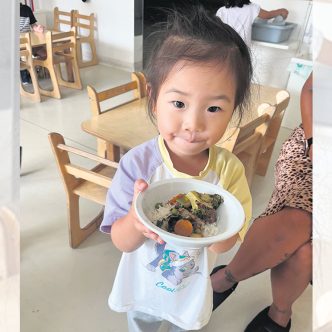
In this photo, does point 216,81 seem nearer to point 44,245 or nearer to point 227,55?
point 227,55

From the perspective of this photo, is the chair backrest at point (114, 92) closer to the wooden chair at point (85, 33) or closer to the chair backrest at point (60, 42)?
the chair backrest at point (60, 42)

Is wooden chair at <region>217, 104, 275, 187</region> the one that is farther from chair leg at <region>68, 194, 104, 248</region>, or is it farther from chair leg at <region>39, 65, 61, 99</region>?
chair leg at <region>39, 65, 61, 99</region>

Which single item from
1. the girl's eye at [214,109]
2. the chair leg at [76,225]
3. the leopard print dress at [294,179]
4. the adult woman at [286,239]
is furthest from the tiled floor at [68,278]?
the girl's eye at [214,109]

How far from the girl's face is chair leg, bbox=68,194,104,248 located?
700mm

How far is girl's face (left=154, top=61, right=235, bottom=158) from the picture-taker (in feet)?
1.36

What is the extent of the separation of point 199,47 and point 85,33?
10.4 ft

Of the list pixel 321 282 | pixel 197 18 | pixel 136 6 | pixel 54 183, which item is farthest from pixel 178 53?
pixel 136 6

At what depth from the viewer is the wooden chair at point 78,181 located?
88cm

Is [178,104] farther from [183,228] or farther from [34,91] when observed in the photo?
[34,91]

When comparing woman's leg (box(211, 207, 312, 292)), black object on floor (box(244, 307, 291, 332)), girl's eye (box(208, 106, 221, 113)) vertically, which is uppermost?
girl's eye (box(208, 106, 221, 113))

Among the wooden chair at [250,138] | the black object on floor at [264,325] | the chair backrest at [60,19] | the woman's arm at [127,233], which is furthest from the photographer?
the chair backrest at [60,19]

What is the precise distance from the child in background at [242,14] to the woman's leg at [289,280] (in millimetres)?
487

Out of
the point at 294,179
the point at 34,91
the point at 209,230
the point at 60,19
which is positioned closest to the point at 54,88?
the point at 34,91

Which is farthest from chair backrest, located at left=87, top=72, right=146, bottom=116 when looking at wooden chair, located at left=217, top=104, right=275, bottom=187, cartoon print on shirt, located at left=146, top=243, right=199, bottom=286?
cartoon print on shirt, located at left=146, top=243, right=199, bottom=286
